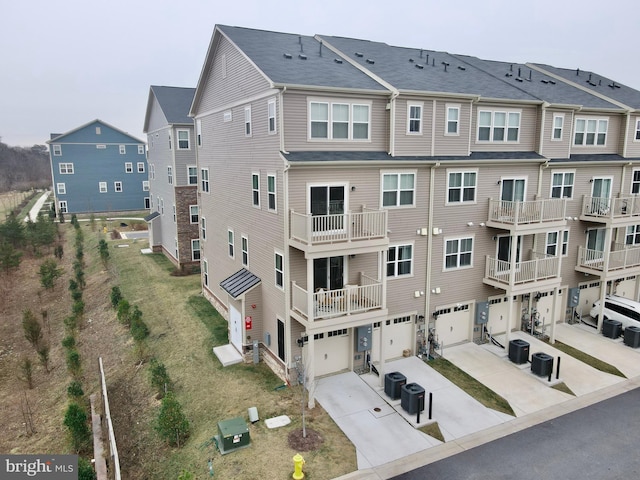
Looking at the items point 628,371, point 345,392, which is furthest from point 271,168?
point 628,371

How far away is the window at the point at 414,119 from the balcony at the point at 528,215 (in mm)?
4725

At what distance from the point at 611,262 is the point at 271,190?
1738 cm

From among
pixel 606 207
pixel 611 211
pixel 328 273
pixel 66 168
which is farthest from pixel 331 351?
pixel 66 168

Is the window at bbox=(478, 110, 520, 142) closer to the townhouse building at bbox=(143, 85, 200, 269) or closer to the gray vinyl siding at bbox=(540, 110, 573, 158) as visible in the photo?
the gray vinyl siding at bbox=(540, 110, 573, 158)

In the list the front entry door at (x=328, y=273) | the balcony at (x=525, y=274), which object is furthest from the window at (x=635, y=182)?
the front entry door at (x=328, y=273)

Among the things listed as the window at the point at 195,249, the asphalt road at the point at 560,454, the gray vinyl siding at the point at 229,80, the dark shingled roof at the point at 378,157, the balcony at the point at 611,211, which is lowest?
the asphalt road at the point at 560,454

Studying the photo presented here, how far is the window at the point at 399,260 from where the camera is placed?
17156 millimetres

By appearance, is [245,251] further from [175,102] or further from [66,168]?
[66,168]

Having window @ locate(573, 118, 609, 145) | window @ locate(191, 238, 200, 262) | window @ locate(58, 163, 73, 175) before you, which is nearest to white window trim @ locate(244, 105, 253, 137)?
window @ locate(191, 238, 200, 262)

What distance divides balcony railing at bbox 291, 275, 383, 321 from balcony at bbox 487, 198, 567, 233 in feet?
21.7

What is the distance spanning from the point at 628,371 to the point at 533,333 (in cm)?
400

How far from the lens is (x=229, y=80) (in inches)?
741

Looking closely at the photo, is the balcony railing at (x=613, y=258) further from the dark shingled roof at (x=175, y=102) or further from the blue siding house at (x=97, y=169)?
the blue siding house at (x=97, y=169)

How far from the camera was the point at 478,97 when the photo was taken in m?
17.6
